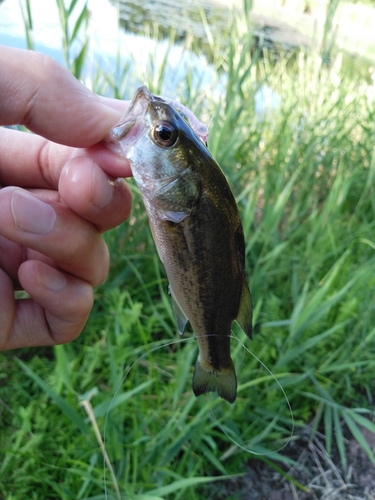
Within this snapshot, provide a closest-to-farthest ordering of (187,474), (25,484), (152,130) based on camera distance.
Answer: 1. (152,130)
2. (25,484)
3. (187,474)

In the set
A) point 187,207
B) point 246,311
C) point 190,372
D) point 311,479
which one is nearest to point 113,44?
point 190,372

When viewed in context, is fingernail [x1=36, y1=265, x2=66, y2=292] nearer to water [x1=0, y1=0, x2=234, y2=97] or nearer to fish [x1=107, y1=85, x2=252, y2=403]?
fish [x1=107, y1=85, x2=252, y2=403]

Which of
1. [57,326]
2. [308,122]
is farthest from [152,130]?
[308,122]

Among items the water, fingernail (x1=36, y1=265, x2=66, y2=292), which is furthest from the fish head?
the water

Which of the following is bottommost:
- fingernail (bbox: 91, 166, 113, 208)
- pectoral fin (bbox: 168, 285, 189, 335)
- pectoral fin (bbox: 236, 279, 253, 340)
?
pectoral fin (bbox: 168, 285, 189, 335)

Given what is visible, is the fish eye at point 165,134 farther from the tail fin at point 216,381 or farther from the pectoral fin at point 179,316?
the tail fin at point 216,381

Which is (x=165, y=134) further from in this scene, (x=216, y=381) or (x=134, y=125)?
(x=216, y=381)

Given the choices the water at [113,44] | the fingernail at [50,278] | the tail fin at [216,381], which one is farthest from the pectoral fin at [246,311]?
the water at [113,44]

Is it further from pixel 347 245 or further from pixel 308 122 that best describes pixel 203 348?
pixel 308 122
